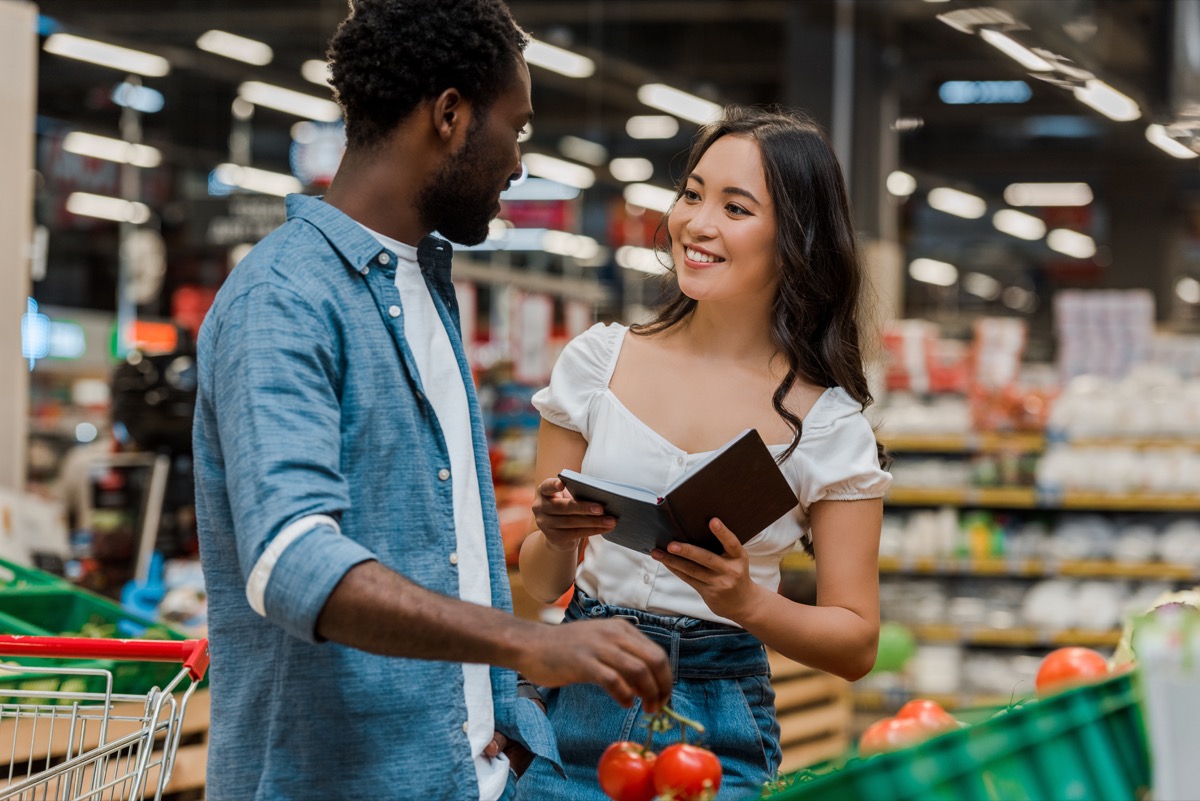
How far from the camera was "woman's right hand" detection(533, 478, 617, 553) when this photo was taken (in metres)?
1.84

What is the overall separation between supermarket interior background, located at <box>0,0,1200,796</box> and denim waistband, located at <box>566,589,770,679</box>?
638mm

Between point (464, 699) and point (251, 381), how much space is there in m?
0.48

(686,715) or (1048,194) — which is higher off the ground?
(1048,194)

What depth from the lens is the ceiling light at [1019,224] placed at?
2086 centimetres

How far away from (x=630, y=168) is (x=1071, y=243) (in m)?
7.42

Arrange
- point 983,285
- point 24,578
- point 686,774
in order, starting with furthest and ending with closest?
point 983,285, point 24,578, point 686,774

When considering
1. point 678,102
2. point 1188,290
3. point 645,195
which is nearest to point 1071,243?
point 1188,290

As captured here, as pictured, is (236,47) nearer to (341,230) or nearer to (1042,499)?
(1042,499)

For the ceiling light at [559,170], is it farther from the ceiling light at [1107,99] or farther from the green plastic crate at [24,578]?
the green plastic crate at [24,578]

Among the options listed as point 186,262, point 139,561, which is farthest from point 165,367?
point 186,262

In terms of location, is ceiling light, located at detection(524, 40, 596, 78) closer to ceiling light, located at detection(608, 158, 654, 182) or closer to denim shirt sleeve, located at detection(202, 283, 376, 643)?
ceiling light, located at detection(608, 158, 654, 182)

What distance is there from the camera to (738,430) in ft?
6.86

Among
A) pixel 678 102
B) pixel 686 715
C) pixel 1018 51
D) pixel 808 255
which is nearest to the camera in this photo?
pixel 686 715

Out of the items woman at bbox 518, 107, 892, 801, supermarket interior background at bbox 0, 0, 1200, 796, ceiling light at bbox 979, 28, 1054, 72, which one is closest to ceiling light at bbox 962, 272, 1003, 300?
supermarket interior background at bbox 0, 0, 1200, 796
